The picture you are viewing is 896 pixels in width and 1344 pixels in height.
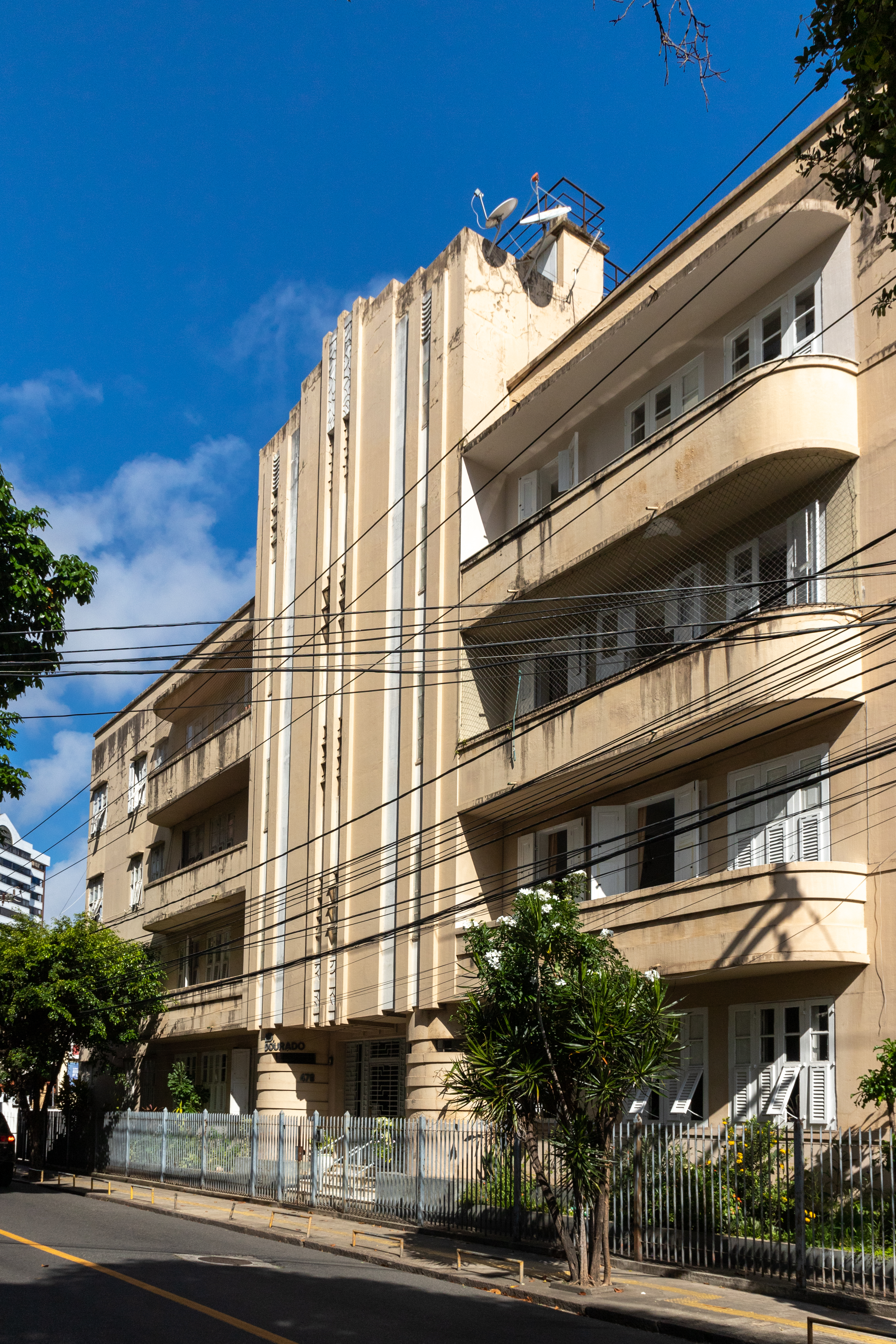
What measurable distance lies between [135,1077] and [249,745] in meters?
13.2

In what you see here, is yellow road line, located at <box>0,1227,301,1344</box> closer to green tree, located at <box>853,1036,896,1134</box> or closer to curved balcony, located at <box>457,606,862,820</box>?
green tree, located at <box>853,1036,896,1134</box>

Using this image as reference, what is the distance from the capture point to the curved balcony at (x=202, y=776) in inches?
1297

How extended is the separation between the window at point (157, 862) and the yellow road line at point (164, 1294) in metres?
24.4

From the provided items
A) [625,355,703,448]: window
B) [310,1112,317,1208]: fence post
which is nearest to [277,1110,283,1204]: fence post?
[310,1112,317,1208]: fence post

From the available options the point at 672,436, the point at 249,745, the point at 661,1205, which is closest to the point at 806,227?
the point at 672,436

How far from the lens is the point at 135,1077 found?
1533 inches

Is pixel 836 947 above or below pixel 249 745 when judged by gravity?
below

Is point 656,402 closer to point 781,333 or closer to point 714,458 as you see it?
point 781,333

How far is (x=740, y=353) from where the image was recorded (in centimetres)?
2023

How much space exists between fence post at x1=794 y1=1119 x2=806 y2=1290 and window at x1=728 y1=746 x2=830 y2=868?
3519mm

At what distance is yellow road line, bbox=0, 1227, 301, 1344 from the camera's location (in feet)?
33.6

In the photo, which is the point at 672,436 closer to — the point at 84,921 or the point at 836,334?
the point at 836,334

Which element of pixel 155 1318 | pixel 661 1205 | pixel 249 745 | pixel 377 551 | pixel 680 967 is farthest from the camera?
pixel 249 745

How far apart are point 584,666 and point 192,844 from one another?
20350 mm
